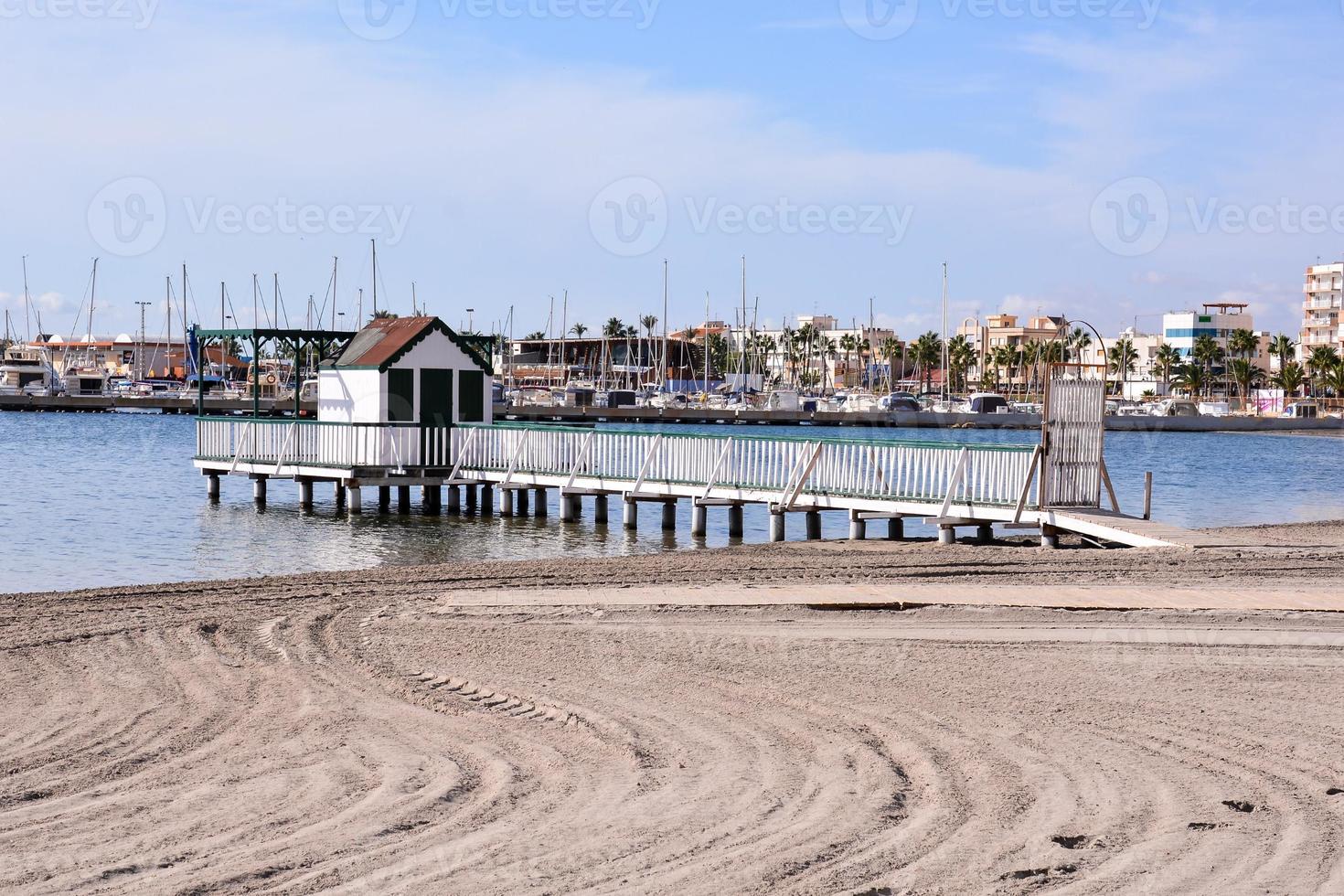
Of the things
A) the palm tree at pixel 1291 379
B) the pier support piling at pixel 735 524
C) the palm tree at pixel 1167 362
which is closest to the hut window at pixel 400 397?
the pier support piling at pixel 735 524

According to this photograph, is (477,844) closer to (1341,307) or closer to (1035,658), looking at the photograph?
(1035,658)

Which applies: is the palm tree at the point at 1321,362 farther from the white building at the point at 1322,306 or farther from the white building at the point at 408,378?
the white building at the point at 408,378

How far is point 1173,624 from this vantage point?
1372 cm

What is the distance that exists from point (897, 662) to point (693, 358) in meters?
177

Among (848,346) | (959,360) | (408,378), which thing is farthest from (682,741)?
(848,346)

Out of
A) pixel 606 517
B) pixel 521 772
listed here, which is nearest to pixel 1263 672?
pixel 521 772

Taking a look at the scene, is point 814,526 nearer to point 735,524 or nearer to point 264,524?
point 735,524

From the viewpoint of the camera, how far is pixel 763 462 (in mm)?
27844

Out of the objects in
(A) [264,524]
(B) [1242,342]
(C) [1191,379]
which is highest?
(B) [1242,342]

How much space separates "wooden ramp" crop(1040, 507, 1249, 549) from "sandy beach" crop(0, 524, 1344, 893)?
4365mm

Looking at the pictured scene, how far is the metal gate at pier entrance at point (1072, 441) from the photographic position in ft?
75.5

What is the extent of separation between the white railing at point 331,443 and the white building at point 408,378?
0.29m

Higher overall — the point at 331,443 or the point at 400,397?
the point at 400,397

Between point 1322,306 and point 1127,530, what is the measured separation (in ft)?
529
